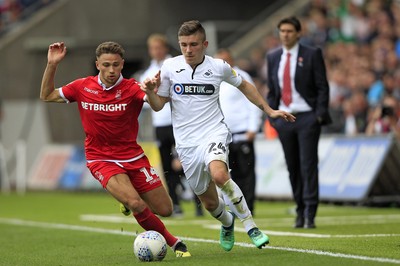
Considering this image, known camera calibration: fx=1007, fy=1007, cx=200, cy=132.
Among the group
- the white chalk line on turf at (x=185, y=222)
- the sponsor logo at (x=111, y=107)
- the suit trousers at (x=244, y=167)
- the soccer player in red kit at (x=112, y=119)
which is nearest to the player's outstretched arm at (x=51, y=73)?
the soccer player in red kit at (x=112, y=119)

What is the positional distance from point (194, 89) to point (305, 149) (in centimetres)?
323

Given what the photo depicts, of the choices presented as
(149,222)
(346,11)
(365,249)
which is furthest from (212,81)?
(346,11)

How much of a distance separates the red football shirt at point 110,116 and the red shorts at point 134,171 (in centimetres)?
7

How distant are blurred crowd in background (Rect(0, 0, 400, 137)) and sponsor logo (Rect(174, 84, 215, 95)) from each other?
8.49m

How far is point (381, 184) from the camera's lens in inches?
687

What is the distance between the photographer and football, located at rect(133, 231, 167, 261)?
931 centimetres

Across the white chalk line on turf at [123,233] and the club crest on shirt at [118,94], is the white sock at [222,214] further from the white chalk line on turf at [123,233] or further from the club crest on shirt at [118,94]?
the club crest on shirt at [118,94]

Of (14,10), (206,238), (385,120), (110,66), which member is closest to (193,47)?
(110,66)

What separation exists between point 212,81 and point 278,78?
328cm

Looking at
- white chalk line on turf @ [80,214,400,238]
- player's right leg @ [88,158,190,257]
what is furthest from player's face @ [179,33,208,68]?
white chalk line on turf @ [80,214,400,238]

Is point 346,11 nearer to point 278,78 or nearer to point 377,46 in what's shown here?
point 377,46

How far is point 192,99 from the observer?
984 centimetres

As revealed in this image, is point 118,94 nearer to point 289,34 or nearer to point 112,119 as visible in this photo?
point 112,119

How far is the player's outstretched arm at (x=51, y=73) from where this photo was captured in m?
9.97
